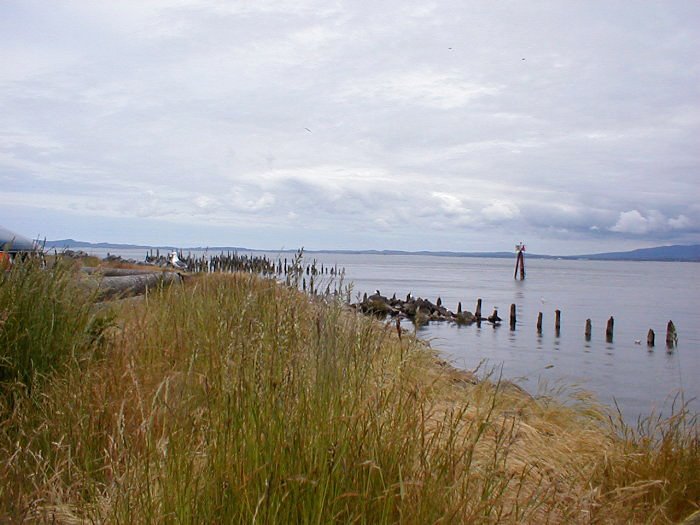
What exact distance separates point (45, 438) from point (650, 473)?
4.56 metres

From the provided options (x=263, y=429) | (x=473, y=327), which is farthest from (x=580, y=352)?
(x=263, y=429)

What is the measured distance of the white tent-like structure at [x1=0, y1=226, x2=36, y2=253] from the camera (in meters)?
6.73

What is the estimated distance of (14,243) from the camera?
31.3 feet

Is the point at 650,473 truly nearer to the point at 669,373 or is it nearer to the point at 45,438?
the point at 45,438

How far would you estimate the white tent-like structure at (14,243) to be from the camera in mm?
6733

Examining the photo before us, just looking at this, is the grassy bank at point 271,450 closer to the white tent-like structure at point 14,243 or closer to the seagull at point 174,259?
the white tent-like structure at point 14,243

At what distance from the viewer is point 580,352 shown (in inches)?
1049

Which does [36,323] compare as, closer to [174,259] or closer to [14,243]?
[14,243]

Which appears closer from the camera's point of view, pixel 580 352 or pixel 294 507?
pixel 294 507

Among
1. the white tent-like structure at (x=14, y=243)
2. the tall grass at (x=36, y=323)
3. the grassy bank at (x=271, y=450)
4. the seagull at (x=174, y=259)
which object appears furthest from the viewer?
the seagull at (x=174, y=259)

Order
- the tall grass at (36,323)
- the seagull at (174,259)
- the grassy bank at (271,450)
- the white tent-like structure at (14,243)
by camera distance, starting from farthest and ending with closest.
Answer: the seagull at (174,259), the white tent-like structure at (14,243), the tall grass at (36,323), the grassy bank at (271,450)

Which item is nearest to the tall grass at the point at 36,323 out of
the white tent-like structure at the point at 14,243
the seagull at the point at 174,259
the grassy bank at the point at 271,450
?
the grassy bank at the point at 271,450

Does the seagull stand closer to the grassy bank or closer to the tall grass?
the tall grass

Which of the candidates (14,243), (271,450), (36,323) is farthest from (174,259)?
(271,450)
